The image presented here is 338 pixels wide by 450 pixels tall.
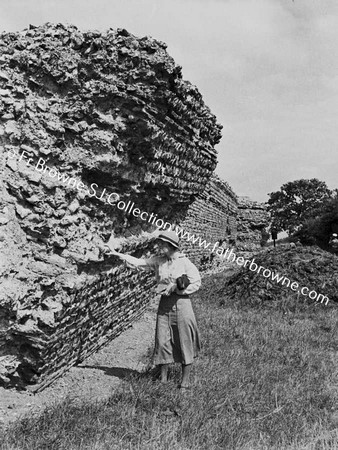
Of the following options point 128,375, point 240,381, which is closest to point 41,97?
point 128,375

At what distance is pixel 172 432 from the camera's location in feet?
11.0

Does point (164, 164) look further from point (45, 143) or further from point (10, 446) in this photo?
point (10, 446)

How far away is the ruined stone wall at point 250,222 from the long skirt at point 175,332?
22.7 m

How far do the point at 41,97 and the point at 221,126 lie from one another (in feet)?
12.6

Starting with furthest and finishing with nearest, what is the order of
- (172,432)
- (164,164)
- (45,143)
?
(164,164) → (45,143) → (172,432)

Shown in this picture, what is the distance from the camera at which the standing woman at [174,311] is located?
4371mm

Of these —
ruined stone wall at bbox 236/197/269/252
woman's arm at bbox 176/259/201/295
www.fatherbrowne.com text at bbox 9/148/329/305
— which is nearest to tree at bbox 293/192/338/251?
ruined stone wall at bbox 236/197/269/252

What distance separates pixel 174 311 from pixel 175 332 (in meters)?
0.20

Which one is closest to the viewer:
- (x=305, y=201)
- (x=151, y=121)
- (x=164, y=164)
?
(x=151, y=121)

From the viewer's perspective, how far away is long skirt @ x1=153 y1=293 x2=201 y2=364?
14.4 feet

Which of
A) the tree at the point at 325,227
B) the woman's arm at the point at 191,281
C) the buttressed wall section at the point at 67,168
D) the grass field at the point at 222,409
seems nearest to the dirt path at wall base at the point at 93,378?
the buttressed wall section at the point at 67,168

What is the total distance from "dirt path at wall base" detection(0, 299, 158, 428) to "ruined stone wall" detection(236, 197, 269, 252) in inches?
830

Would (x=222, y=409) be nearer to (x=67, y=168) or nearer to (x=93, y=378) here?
(x=93, y=378)

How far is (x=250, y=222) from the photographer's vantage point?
27.6 meters
